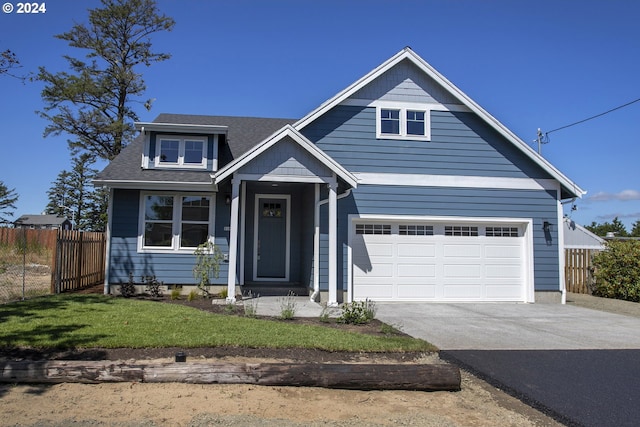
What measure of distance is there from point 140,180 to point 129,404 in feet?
28.3

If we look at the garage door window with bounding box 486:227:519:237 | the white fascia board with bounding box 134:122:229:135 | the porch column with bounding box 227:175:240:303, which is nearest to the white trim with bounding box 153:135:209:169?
the white fascia board with bounding box 134:122:229:135

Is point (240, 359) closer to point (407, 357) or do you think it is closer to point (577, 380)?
point (407, 357)

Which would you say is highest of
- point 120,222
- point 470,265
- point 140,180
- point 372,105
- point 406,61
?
point 406,61

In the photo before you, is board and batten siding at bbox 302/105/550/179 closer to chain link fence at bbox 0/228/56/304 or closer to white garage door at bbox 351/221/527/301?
white garage door at bbox 351/221/527/301

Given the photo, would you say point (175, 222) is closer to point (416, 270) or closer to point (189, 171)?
point (189, 171)

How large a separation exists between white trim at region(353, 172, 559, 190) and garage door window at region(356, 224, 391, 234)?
4.03 feet

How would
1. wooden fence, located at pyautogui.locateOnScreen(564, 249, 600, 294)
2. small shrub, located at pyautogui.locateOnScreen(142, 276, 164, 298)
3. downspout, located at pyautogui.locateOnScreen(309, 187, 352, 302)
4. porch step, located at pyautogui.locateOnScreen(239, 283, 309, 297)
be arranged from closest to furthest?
downspout, located at pyautogui.locateOnScreen(309, 187, 352, 302), small shrub, located at pyautogui.locateOnScreen(142, 276, 164, 298), porch step, located at pyautogui.locateOnScreen(239, 283, 309, 297), wooden fence, located at pyautogui.locateOnScreen(564, 249, 600, 294)

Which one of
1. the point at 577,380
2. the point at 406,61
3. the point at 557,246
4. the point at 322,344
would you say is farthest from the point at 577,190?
→ the point at 322,344

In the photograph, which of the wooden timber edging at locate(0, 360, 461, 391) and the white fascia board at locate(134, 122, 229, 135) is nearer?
the wooden timber edging at locate(0, 360, 461, 391)

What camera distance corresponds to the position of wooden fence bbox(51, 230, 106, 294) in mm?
12305

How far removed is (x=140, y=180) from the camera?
12.5 meters

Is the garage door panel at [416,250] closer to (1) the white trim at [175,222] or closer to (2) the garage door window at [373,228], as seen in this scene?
(2) the garage door window at [373,228]

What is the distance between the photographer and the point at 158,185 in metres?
12.6

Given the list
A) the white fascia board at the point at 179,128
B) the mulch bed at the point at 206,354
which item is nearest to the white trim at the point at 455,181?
the white fascia board at the point at 179,128
